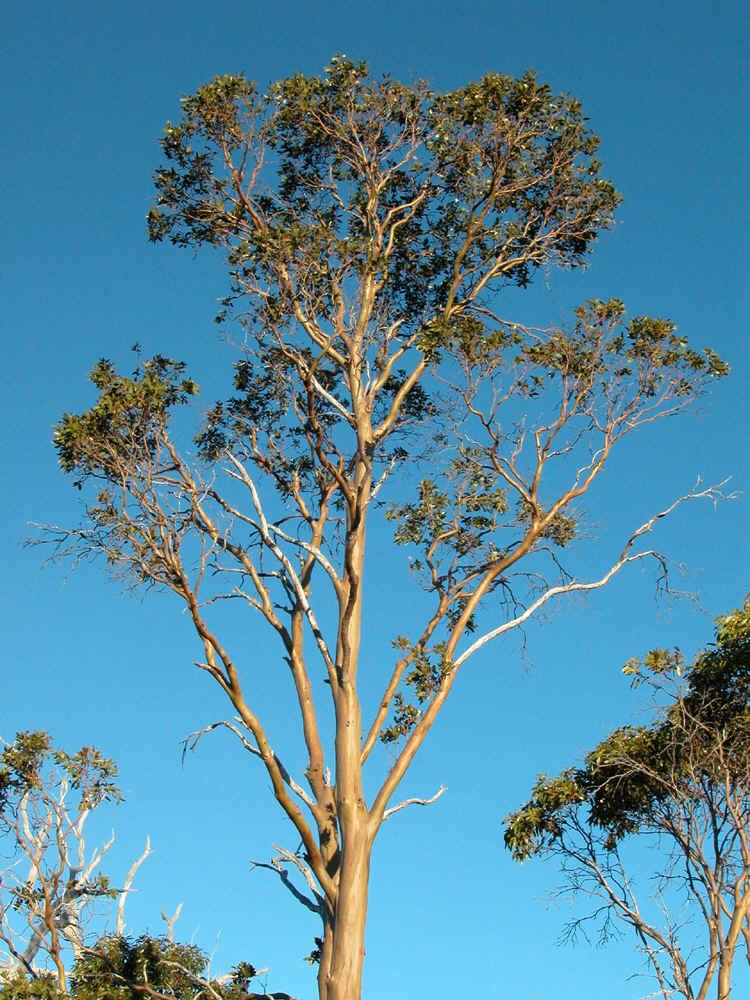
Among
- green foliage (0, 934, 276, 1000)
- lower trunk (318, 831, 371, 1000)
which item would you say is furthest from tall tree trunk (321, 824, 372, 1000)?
green foliage (0, 934, 276, 1000)

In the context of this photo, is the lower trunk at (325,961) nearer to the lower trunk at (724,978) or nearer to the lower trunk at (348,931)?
the lower trunk at (348,931)

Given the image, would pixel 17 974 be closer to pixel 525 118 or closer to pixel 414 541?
pixel 414 541

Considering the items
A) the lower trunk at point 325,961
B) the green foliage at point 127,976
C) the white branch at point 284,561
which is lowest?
the lower trunk at point 325,961

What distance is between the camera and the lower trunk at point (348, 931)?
9.30m

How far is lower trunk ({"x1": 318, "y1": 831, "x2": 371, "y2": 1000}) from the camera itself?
930 centimetres

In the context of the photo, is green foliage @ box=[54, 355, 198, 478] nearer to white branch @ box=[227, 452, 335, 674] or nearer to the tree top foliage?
white branch @ box=[227, 452, 335, 674]

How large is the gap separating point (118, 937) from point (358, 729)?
4848mm

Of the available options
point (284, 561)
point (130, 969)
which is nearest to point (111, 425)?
point (284, 561)

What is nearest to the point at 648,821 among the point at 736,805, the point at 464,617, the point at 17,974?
the point at 736,805

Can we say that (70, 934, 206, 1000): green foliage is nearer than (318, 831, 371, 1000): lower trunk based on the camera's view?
No

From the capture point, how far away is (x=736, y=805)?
1247 cm

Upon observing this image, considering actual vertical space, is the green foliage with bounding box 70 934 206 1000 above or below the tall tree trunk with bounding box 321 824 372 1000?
above

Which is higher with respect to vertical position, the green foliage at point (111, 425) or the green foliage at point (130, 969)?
the green foliage at point (111, 425)

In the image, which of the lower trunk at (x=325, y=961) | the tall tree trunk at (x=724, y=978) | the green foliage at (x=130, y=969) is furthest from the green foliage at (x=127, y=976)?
the tall tree trunk at (x=724, y=978)
